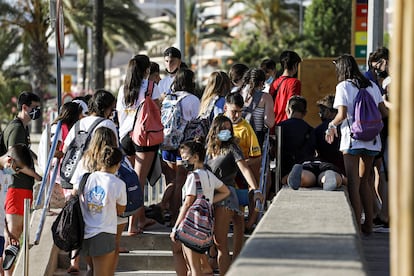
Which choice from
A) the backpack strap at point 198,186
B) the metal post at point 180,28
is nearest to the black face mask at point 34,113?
the backpack strap at point 198,186

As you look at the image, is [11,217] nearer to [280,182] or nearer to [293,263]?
[280,182]

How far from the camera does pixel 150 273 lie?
10406 millimetres

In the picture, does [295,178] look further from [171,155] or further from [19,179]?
[19,179]

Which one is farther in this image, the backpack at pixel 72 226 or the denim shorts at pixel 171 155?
the denim shorts at pixel 171 155

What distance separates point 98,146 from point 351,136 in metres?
2.73

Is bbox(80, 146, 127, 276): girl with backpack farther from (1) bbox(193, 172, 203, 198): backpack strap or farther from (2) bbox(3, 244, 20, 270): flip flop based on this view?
(2) bbox(3, 244, 20, 270): flip flop

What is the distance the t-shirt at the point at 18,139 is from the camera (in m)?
10.1

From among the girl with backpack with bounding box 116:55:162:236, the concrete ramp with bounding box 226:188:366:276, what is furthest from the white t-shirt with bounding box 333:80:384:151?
the girl with backpack with bounding box 116:55:162:236

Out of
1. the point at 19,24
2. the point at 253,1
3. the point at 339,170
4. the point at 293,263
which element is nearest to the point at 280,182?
the point at 339,170

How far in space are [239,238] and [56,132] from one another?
218cm

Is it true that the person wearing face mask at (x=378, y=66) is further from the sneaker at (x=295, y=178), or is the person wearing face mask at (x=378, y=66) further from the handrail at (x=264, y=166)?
the sneaker at (x=295, y=178)

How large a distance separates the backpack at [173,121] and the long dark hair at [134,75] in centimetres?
38

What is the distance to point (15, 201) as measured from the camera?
397 inches

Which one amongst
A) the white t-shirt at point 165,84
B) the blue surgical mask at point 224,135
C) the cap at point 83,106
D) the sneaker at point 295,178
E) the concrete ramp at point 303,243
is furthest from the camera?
the white t-shirt at point 165,84
